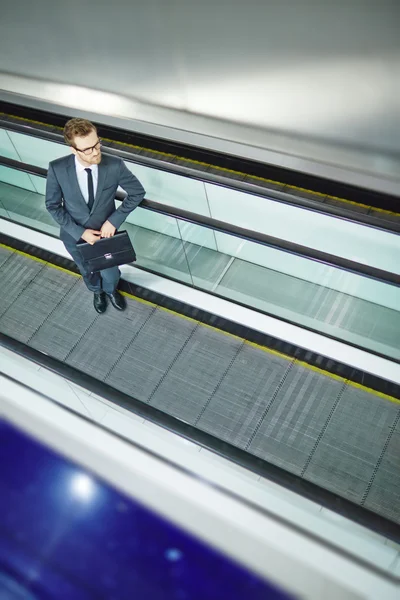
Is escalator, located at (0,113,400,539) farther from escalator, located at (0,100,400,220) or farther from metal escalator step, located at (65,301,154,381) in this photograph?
escalator, located at (0,100,400,220)

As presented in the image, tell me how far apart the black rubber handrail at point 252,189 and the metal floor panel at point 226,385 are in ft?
4.97

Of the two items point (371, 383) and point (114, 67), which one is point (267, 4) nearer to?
point (114, 67)

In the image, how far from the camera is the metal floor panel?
15.2ft

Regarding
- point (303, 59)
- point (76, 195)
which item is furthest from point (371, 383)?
point (303, 59)

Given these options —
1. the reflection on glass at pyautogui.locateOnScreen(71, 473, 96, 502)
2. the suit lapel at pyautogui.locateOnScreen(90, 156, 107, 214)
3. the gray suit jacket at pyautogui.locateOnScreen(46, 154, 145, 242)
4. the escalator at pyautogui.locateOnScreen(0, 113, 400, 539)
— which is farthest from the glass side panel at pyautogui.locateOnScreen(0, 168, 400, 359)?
the reflection on glass at pyautogui.locateOnScreen(71, 473, 96, 502)

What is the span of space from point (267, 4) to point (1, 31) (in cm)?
387

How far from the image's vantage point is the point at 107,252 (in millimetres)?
4742

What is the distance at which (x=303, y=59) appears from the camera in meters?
5.82

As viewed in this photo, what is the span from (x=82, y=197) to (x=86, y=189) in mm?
67

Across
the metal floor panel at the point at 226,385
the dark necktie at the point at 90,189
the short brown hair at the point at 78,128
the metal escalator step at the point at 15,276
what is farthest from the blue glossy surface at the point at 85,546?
the metal escalator step at the point at 15,276

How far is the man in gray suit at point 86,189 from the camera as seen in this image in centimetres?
395

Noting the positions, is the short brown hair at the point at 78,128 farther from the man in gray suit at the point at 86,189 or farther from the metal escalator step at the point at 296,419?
the metal escalator step at the point at 296,419

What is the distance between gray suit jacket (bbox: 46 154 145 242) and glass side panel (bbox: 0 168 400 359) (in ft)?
1.67

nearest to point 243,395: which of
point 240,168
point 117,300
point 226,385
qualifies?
point 226,385
